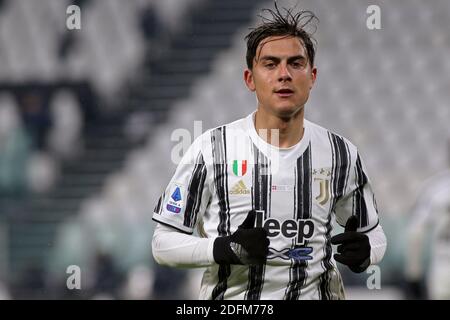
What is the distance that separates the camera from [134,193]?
6152mm

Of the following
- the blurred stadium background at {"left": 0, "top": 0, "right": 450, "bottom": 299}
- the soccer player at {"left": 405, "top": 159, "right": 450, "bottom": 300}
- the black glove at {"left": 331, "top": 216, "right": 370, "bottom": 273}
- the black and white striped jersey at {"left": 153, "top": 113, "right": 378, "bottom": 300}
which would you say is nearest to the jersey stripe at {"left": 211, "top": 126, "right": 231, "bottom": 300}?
the black and white striped jersey at {"left": 153, "top": 113, "right": 378, "bottom": 300}

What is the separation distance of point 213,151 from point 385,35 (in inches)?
155

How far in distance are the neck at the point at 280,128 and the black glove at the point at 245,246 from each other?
268 mm

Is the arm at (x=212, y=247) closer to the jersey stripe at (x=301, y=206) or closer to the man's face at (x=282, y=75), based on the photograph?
the jersey stripe at (x=301, y=206)

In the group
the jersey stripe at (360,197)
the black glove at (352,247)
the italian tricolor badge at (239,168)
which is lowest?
the black glove at (352,247)

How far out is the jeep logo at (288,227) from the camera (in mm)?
2533

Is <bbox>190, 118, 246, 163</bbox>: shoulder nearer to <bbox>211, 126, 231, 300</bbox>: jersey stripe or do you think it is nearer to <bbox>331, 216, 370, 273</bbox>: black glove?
<bbox>211, 126, 231, 300</bbox>: jersey stripe

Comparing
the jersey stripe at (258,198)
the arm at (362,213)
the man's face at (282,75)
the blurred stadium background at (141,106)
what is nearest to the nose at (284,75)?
the man's face at (282,75)

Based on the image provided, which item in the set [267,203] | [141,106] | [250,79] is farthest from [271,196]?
[141,106]

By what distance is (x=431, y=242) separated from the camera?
5.62 m

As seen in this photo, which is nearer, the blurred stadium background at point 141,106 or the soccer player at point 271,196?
the soccer player at point 271,196

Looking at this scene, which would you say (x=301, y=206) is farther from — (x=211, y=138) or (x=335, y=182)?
(x=211, y=138)

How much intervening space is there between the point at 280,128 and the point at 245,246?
40cm

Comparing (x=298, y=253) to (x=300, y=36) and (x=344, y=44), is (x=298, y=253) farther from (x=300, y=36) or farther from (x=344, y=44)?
(x=344, y=44)
